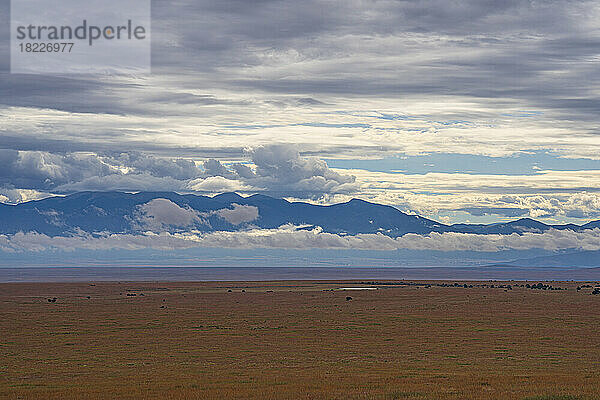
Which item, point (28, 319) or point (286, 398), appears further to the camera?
point (28, 319)

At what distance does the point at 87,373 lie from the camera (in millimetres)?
46844

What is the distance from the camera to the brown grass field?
37.2m

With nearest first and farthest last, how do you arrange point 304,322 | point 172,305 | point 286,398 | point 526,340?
point 286,398, point 526,340, point 304,322, point 172,305

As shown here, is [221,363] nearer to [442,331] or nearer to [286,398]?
[286,398]

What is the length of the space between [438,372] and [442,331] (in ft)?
104

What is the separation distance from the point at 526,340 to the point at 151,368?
1334 inches

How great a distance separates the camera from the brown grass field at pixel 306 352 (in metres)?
37.2

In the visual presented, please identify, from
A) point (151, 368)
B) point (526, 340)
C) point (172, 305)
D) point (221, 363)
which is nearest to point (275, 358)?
point (221, 363)

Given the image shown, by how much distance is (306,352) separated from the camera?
2325 inches

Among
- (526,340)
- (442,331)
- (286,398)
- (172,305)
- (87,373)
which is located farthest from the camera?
(172,305)

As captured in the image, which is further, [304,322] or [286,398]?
[304,322]

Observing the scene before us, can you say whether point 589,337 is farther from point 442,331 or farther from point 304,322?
point 304,322

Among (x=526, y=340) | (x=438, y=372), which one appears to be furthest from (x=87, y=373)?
(x=526, y=340)

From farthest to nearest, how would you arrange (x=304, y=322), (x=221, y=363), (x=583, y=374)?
(x=304, y=322)
(x=221, y=363)
(x=583, y=374)
